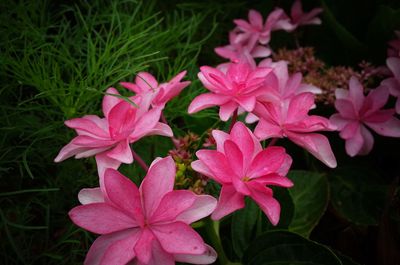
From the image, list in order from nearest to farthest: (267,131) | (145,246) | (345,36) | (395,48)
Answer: (145,246)
(267,131)
(395,48)
(345,36)

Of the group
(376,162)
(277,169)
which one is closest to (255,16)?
(376,162)

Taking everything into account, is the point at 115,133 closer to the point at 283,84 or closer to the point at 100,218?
the point at 100,218

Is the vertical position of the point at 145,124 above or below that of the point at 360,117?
above

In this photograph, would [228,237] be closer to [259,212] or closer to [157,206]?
[259,212]

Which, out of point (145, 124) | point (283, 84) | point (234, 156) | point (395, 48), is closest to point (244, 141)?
point (234, 156)

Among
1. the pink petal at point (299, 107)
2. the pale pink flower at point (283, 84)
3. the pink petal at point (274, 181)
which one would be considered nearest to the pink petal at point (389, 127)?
the pale pink flower at point (283, 84)

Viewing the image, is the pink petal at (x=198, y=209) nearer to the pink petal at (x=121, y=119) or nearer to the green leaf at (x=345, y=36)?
the pink petal at (x=121, y=119)

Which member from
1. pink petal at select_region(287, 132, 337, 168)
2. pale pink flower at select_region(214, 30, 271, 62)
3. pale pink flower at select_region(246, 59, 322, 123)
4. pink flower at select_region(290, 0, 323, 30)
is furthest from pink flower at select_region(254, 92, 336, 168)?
pink flower at select_region(290, 0, 323, 30)
